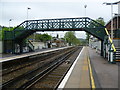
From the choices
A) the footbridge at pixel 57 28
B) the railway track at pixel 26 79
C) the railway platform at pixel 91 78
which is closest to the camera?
the railway platform at pixel 91 78

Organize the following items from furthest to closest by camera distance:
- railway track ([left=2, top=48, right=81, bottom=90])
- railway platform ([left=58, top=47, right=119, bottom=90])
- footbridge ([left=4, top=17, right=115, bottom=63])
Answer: footbridge ([left=4, top=17, right=115, bottom=63]), railway track ([left=2, top=48, right=81, bottom=90]), railway platform ([left=58, top=47, right=119, bottom=90])

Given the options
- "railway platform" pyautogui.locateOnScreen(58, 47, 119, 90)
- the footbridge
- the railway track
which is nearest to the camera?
"railway platform" pyautogui.locateOnScreen(58, 47, 119, 90)

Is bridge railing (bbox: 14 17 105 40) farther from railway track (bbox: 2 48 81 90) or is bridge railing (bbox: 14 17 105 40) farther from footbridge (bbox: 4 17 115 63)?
railway track (bbox: 2 48 81 90)

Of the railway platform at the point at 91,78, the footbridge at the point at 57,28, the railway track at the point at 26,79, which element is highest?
the footbridge at the point at 57,28

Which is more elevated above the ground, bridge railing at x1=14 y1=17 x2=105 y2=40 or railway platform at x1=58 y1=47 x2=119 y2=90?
bridge railing at x1=14 y1=17 x2=105 y2=40

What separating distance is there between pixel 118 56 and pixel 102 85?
9.16 m

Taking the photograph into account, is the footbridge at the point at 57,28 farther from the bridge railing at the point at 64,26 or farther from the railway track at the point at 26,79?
the railway track at the point at 26,79

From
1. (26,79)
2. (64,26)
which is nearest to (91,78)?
(26,79)

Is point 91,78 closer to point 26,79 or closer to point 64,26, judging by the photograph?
point 26,79

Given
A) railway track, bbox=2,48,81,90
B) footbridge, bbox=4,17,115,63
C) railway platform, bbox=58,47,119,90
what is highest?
footbridge, bbox=4,17,115,63

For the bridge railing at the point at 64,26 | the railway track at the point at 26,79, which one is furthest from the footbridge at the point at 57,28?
the railway track at the point at 26,79

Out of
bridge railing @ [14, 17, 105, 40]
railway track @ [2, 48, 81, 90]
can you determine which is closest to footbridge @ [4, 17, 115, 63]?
bridge railing @ [14, 17, 105, 40]

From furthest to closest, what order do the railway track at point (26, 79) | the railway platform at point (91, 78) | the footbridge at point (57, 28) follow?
1. the footbridge at point (57, 28)
2. the railway track at point (26, 79)
3. the railway platform at point (91, 78)

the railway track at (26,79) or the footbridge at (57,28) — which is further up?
the footbridge at (57,28)
